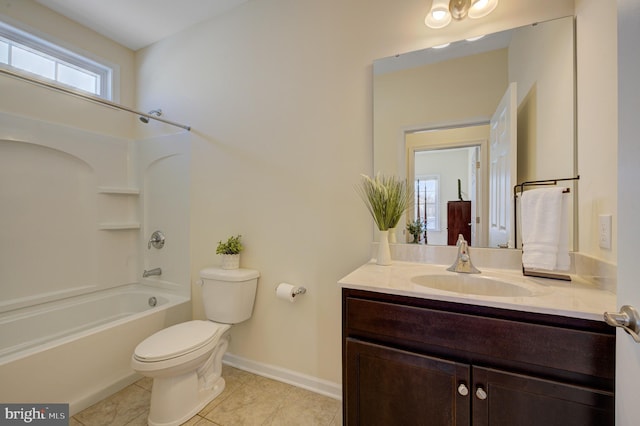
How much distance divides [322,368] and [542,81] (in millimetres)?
2006

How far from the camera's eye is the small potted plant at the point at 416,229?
152 cm

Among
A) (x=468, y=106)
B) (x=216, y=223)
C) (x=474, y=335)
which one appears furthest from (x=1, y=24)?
(x=474, y=335)

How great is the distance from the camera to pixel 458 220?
1458mm

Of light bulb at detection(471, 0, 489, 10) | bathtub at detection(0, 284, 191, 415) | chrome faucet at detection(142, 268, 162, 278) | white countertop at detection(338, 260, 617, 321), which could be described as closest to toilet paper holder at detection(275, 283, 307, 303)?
white countertop at detection(338, 260, 617, 321)

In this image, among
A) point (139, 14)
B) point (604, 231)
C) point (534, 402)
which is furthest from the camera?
point (139, 14)

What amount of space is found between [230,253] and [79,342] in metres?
0.98

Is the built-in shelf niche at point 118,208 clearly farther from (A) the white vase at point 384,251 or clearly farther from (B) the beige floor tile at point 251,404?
(A) the white vase at point 384,251

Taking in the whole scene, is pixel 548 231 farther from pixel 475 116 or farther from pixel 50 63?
pixel 50 63

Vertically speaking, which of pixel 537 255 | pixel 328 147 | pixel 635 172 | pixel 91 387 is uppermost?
pixel 328 147

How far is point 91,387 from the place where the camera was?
1.61 metres

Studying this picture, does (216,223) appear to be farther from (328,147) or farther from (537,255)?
(537,255)

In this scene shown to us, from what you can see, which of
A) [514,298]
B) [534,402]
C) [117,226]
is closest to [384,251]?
[514,298]

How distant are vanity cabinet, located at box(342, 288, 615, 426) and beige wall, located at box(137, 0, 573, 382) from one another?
0.56 m

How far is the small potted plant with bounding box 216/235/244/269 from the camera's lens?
1.93 metres
